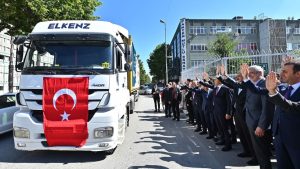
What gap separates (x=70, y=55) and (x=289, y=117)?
193 inches

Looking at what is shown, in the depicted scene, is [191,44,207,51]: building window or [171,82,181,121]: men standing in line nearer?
[171,82,181,121]: men standing in line

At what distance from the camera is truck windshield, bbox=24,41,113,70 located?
729 cm

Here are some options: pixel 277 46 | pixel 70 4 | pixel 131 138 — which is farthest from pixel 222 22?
pixel 131 138

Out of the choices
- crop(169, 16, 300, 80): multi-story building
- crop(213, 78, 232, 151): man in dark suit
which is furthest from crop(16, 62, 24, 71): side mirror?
crop(169, 16, 300, 80): multi-story building

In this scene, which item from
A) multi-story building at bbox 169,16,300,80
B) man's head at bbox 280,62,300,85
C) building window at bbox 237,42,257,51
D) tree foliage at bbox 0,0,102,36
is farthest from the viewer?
building window at bbox 237,42,257,51

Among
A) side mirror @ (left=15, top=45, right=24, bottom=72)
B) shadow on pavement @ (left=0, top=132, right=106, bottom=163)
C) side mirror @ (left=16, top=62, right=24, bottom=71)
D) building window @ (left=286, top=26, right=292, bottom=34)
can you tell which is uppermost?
building window @ (left=286, top=26, right=292, bottom=34)

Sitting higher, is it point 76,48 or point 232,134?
point 76,48

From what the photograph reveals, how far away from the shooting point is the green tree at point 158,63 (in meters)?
76.2

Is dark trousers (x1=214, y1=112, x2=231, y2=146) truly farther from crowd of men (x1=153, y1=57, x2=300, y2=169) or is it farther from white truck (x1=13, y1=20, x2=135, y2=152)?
white truck (x1=13, y1=20, x2=135, y2=152)

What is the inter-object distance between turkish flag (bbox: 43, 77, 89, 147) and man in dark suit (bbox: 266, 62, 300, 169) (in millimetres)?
3932

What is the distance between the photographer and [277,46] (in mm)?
60062

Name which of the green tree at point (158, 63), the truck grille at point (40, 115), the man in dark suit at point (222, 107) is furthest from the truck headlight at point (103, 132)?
the green tree at point (158, 63)

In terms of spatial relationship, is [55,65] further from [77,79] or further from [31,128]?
[31,128]

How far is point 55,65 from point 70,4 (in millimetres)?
12055
